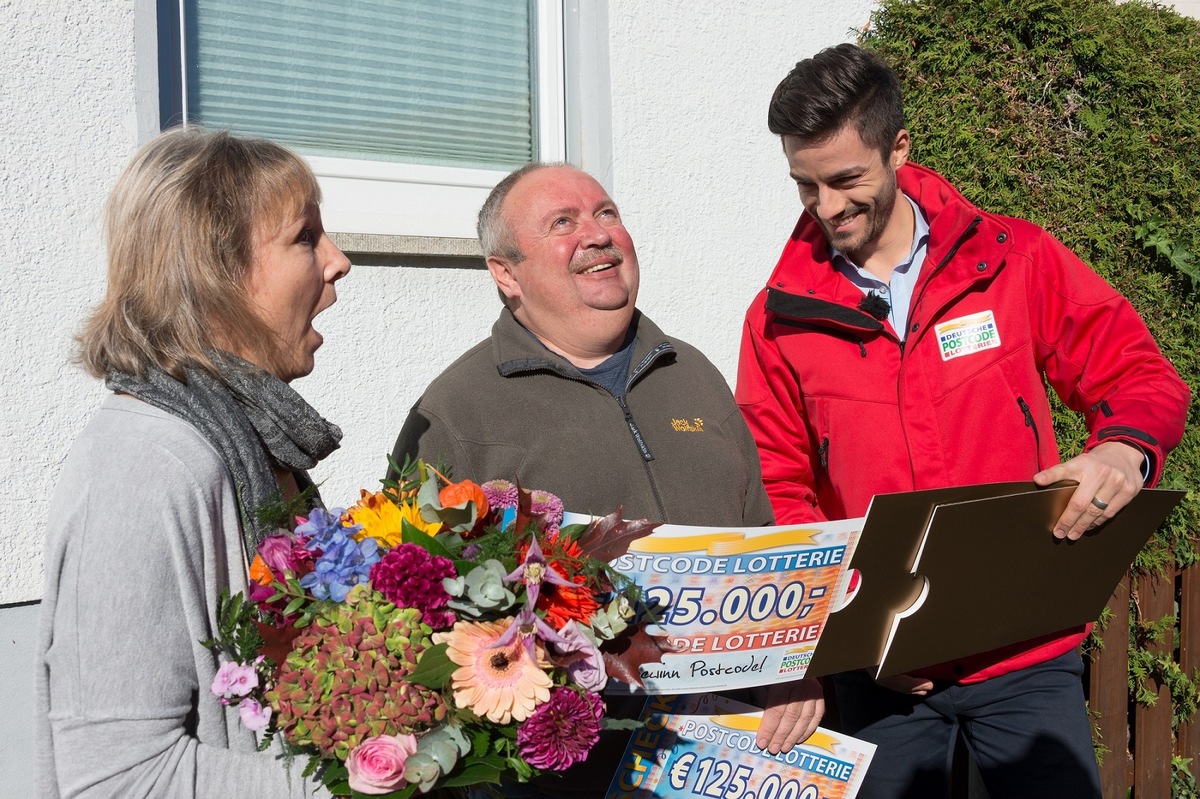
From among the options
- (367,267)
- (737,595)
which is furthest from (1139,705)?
(367,267)

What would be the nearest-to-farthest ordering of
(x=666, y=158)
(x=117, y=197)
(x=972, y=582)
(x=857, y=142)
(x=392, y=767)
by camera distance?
1. (x=392, y=767)
2. (x=117, y=197)
3. (x=972, y=582)
4. (x=857, y=142)
5. (x=666, y=158)

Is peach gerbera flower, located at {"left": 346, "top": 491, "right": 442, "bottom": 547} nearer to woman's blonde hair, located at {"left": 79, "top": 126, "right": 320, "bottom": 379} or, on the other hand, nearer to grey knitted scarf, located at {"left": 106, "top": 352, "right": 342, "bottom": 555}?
grey knitted scarf, located at {"left": 106, "top": 352, "right": 342, "bottom": 555}

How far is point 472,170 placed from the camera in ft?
13.3

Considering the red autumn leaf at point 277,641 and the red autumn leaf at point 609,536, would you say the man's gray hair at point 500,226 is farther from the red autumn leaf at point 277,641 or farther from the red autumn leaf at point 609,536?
the red autumn leaf at point 277,641

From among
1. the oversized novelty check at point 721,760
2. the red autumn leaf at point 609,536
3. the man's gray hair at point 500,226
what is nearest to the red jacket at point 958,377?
the oversized novelty check at point 721,760

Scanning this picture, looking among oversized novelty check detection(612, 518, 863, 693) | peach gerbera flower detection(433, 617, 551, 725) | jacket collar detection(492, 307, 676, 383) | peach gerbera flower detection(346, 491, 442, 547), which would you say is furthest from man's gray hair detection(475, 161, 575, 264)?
peach gerbera flower detection(433, 617, 551, 725)

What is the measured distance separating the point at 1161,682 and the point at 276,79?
482 cm

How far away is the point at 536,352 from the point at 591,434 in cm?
27

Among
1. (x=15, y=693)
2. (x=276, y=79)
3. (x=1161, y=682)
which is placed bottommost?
(x=1161, y=682)

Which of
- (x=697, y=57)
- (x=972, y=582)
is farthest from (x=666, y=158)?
(x=972, y=582)

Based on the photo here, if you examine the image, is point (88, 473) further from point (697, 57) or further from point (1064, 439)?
point (1064, 439)

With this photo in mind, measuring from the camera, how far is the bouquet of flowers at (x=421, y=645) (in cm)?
145

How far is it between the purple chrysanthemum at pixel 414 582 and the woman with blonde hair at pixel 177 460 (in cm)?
33

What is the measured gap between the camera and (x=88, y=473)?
A: 160 centimetres
